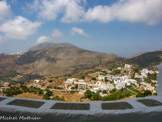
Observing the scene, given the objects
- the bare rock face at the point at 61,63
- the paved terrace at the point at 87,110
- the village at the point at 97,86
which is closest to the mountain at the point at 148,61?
the village at the point at 97,86

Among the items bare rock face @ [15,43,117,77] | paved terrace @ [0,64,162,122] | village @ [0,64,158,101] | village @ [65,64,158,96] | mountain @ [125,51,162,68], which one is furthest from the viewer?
bare rock face @ [15,43,117,77]

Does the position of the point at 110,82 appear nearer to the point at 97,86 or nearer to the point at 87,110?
the point at 97,86

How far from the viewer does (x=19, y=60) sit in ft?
336

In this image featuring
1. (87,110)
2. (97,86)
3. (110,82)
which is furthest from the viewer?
(110,82)

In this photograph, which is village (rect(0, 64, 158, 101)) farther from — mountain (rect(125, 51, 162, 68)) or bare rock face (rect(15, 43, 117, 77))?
bare rock face (rect(15, 43, 117, 77))

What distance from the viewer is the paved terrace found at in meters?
2.33

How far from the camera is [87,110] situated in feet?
8.13

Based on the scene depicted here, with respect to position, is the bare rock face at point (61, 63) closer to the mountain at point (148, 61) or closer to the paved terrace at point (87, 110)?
the mountain at point (148, 61)

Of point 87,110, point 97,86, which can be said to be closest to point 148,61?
point 97,86

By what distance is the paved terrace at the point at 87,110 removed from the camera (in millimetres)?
2326

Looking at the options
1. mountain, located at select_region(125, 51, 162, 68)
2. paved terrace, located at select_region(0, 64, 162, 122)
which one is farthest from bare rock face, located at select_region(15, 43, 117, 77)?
paved terrace, located at select_region(0, 64, 162, 122)

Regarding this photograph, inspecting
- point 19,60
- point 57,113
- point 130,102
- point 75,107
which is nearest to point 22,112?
point 57,113

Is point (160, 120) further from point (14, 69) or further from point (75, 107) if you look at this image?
point (14, 69)

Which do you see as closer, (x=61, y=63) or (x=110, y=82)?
(x=110, y=82)
